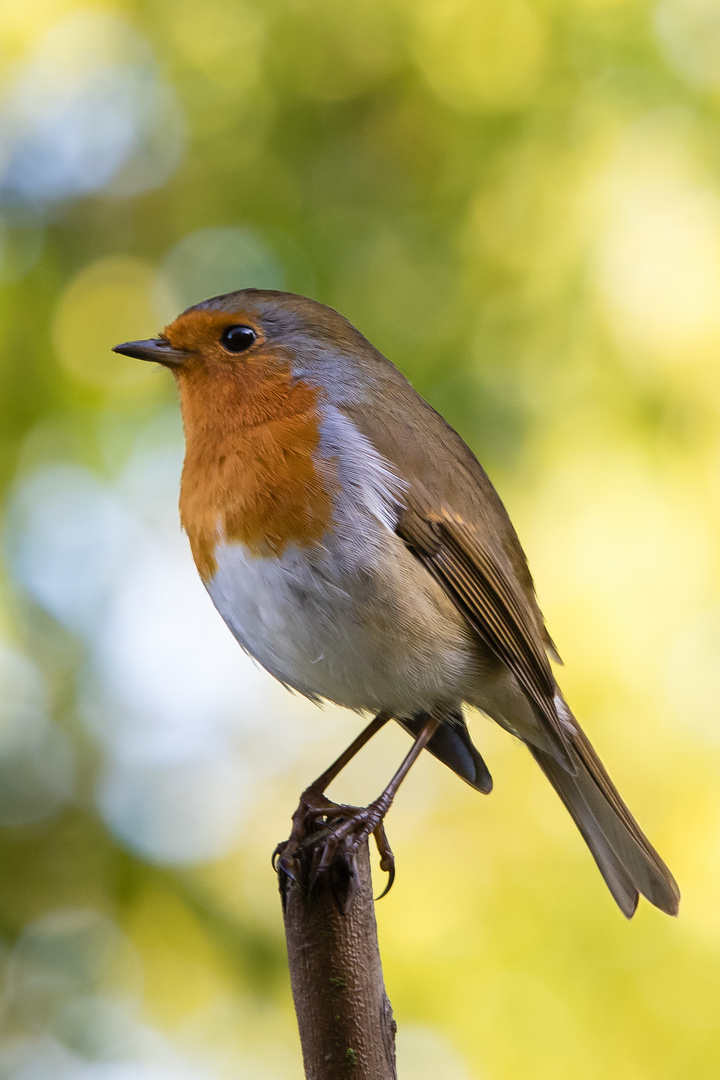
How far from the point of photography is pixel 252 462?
2102 millimetres

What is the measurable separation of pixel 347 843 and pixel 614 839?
0.92 m

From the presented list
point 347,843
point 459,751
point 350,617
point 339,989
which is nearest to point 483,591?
point 350,617

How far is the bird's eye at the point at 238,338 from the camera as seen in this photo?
2.40 m

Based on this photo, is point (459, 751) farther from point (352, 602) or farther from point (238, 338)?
point (238, 338)

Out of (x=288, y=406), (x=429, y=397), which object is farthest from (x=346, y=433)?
(x=429, y=397)

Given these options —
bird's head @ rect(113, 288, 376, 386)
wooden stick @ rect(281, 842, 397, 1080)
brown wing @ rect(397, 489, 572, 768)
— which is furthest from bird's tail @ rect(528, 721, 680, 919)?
bird's head @ rect(113, 288, 376, 386)

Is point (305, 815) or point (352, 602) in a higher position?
point (352, 602)

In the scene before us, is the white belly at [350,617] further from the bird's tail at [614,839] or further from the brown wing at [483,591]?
the bird's tail at [614,839]

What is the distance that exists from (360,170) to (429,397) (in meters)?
1.15

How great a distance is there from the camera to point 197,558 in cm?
222

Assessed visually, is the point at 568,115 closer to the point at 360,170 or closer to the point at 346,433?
the point at 360,170

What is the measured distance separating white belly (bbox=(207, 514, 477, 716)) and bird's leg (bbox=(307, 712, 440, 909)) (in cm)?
21

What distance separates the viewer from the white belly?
204 cm

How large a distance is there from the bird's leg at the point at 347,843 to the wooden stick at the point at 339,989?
0.02 m
